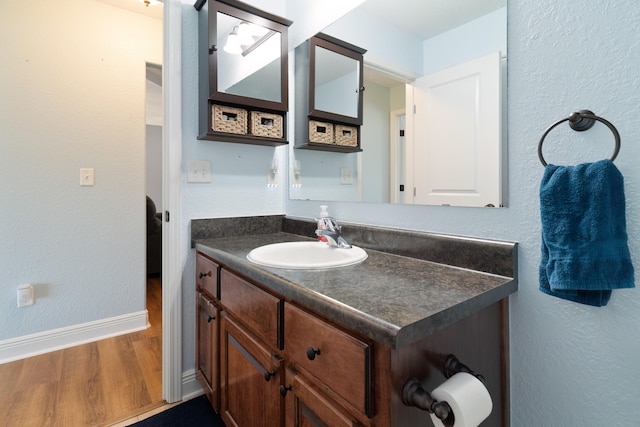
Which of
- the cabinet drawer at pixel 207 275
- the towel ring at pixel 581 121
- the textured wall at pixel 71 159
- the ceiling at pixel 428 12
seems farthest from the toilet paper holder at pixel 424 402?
the textured wall at pixel 71 159

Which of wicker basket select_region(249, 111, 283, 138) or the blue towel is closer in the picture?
the blue towel

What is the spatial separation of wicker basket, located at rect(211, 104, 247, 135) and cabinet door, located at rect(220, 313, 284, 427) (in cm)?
87

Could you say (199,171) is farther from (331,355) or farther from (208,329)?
(331,355)

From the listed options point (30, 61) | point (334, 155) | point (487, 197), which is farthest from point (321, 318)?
point (30, 61)

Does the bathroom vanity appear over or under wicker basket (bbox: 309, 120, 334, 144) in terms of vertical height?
under

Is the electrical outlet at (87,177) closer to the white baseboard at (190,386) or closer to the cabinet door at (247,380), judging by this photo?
the white baseboard at (190,386)

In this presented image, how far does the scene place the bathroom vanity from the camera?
63 centimetres

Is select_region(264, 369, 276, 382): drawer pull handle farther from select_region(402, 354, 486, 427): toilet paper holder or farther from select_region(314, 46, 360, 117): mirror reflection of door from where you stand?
select_region(314, 46, 360, 117): mirror reflection of door

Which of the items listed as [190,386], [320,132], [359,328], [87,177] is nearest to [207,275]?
[190,386]

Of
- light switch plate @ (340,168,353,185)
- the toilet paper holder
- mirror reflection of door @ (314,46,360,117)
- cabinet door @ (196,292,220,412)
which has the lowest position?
cabinet door @ (196,292,220,412)

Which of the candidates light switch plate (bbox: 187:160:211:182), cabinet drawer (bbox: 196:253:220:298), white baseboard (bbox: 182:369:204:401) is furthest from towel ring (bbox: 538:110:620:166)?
white baseboard (bbox: 182:369:204:401)

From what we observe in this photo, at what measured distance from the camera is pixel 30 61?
208cm

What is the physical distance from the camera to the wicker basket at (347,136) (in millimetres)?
1455

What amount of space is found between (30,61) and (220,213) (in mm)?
1699
